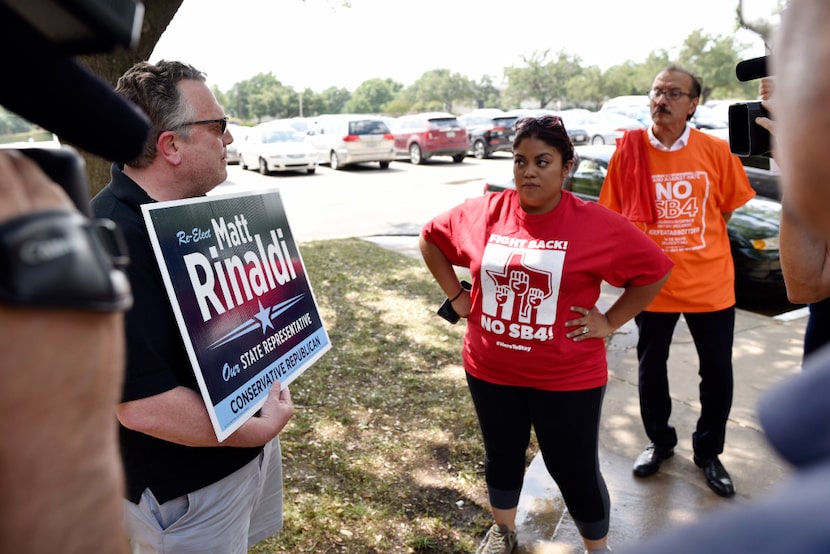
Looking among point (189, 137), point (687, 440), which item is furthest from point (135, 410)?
point (687, 440)

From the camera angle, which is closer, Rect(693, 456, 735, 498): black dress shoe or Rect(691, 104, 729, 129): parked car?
Rect(693, 456, 735, 498): black dress shoe

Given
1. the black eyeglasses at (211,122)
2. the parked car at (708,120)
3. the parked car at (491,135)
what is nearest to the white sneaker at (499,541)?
the black eyeglasses at (211,122)

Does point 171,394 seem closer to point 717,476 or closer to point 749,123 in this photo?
point 749,123

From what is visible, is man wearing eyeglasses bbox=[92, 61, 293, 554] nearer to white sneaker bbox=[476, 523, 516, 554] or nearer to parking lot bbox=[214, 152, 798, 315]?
white sneaker bbox=[476, 523, 516, 554]

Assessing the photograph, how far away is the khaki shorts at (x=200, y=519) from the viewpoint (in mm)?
1873

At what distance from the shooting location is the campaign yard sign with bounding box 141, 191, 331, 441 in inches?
68.4

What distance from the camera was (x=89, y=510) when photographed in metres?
0.58

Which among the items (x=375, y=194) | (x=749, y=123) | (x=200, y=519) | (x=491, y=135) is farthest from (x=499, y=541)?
(x=491, y=135)

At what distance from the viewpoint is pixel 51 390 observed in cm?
55

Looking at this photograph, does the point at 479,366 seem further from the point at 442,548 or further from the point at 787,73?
the point at 787,73

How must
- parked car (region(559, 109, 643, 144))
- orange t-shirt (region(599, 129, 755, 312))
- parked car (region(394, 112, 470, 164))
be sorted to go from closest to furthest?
orange t-shirt (region(599, 129, 755, 312))
parked car (region(394, 112, 470, 164))
parked car (region(559, 109, 643, 144))

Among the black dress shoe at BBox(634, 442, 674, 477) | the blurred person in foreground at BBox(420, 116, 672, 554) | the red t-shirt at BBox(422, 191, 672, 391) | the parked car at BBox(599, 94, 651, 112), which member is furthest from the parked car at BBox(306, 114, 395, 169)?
the red t-shirt at BBox(422, 191, 672, 391)

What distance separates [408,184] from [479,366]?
46.8ft

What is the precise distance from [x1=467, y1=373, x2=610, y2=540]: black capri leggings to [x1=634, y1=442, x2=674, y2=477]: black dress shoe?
934mm
